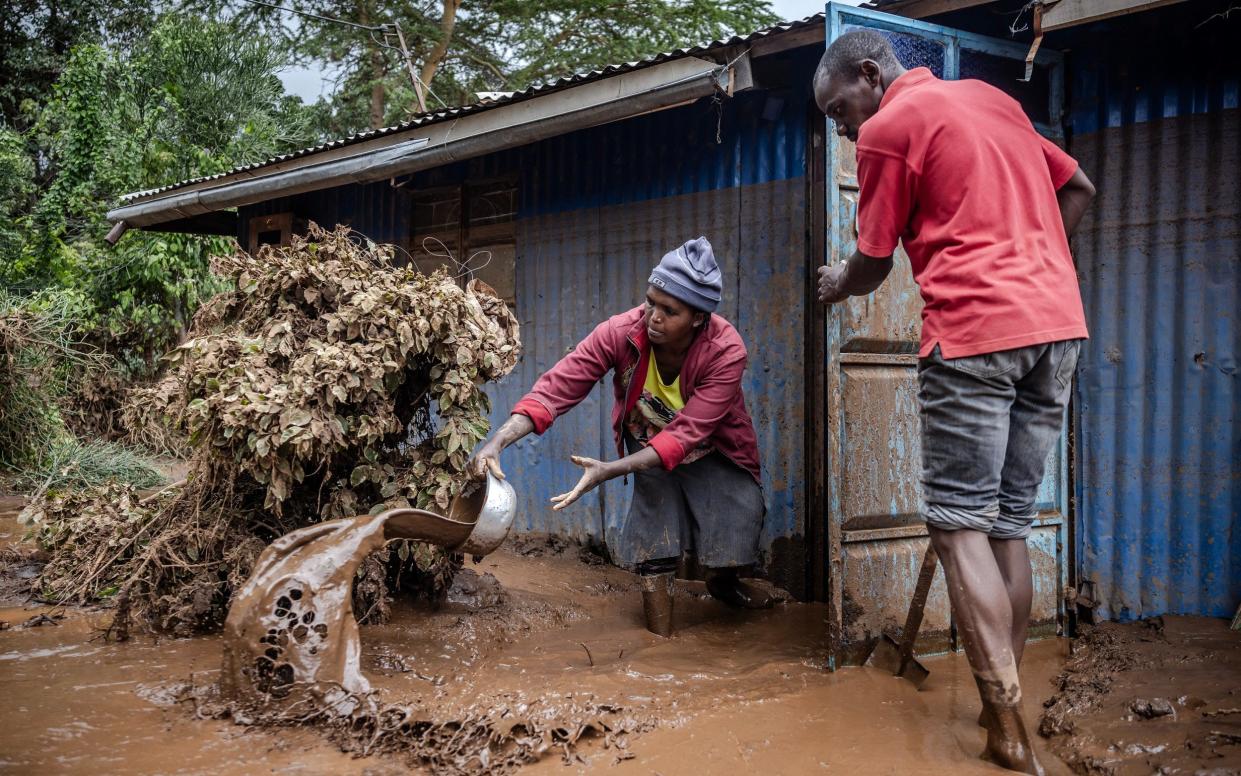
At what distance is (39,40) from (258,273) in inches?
785

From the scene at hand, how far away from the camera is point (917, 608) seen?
322cm

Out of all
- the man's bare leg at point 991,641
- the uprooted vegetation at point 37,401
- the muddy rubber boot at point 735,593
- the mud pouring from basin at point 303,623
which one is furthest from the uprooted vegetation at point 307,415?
the uprooted vegetation at point 37,401

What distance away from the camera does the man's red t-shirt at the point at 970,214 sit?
242cm

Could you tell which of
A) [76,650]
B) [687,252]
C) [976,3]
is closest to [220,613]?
[76,650]

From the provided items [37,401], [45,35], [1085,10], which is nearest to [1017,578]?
[1085,10]

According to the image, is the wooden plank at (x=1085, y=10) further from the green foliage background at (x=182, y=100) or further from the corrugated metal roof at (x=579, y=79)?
the green foliage background at (x=182, y=100)

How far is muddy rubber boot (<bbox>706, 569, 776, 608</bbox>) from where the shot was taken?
174 inches

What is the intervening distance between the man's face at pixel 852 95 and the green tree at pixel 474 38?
13.6 meters

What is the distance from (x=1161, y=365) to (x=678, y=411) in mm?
2118

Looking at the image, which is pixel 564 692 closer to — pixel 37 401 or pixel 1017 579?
pixel 1017 579

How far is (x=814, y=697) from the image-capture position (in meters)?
3.07

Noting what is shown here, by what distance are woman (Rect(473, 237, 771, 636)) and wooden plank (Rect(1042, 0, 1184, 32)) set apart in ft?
5.28

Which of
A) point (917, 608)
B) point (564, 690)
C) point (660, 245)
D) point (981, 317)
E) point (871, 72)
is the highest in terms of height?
point (871, 72)

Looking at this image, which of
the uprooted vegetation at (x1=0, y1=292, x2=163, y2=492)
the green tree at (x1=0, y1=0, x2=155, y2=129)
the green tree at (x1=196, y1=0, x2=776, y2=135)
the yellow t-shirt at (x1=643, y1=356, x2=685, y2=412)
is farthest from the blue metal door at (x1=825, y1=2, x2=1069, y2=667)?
the green tree at (x1=0, y1=0, x2=155, y2=129)
